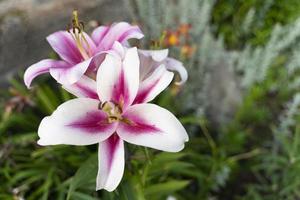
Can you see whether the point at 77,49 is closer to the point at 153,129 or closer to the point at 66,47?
the point at 66,47

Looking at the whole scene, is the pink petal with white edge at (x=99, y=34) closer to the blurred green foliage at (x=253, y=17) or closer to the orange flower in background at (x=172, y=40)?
the orange flower in background at (x=172, y=40)

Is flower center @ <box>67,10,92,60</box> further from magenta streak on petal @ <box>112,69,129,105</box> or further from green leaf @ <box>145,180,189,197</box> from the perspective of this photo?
green leaf @ <box>145,180,189,197</box>

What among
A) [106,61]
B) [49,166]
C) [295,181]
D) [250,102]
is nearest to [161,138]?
[106,61]

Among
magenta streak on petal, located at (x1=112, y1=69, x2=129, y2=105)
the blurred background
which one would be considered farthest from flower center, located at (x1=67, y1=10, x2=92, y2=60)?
the blurred background

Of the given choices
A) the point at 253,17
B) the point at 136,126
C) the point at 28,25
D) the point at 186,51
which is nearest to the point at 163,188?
the point at 136,126

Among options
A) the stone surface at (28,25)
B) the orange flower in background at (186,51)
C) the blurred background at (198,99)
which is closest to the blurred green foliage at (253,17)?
the blurred background at (198,99)

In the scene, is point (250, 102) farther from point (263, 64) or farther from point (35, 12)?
point (35, 12)
